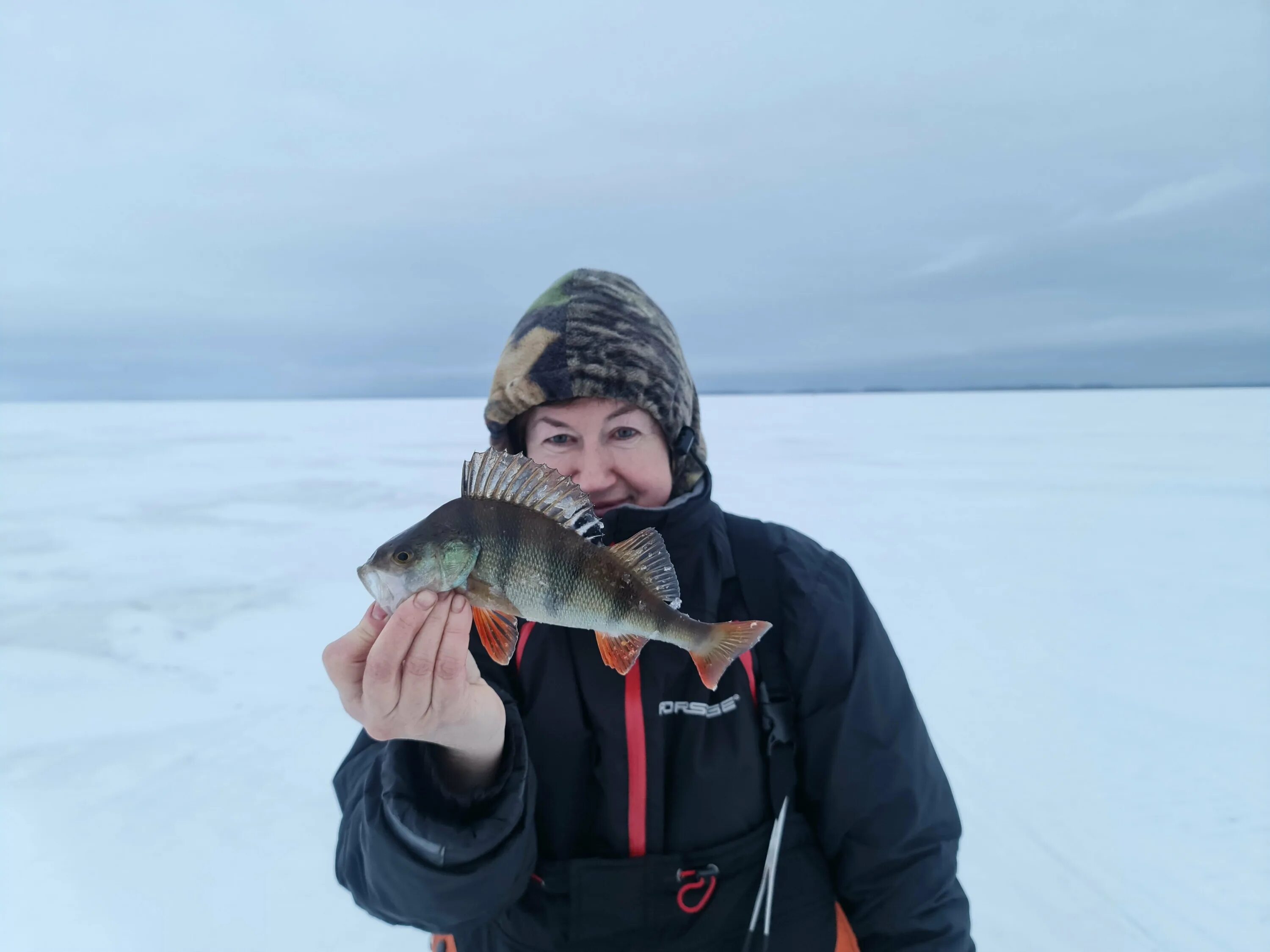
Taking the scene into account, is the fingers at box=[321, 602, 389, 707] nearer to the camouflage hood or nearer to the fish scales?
the fish scales

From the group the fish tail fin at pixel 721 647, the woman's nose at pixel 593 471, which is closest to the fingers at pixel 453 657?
the fish tail fin at pixel 721 647

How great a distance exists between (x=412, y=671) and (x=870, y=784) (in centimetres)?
149

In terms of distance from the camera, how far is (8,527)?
354 inches

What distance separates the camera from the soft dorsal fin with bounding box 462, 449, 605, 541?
5.83ft

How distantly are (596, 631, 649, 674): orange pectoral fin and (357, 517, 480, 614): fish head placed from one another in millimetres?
424

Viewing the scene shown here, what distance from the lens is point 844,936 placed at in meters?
2.21

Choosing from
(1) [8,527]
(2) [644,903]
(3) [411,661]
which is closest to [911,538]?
(2) [644,903]

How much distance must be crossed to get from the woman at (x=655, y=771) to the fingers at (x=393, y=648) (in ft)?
0.69

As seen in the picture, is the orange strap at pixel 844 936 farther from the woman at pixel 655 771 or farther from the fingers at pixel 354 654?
the fingers at pixel 354 654

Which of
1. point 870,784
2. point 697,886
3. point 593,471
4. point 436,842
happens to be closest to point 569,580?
point 593,471

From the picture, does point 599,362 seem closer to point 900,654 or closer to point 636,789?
point 636,789

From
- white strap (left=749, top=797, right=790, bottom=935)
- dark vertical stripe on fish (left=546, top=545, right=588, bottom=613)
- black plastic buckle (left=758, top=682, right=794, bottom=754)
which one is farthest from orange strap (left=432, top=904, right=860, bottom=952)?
dark vertical stripe on fish (left=546, top=545, right=588, bottom=613)

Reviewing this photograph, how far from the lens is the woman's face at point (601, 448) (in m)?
2.37

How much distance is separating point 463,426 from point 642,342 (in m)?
23.5
